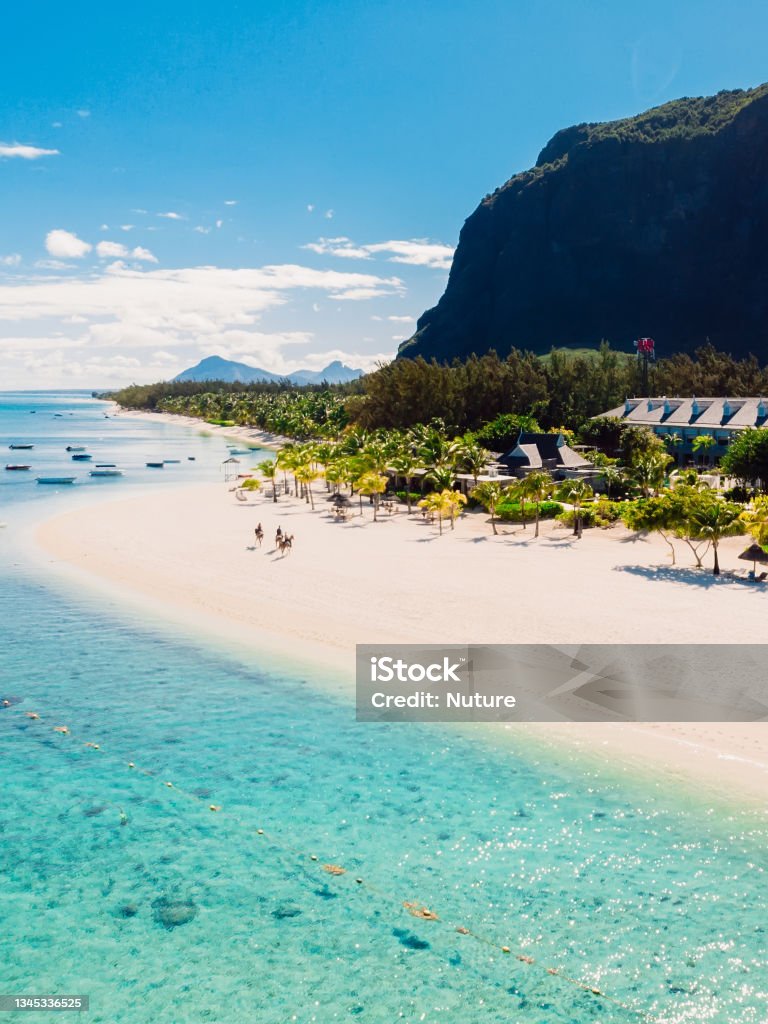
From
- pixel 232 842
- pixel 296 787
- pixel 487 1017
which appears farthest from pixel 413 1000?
pixel 296 787

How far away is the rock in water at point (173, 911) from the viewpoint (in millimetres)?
14969

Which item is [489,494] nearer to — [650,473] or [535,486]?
[535,486]

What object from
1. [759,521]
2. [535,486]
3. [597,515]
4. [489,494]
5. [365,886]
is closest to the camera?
[365,886]

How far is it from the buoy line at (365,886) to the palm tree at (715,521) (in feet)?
86.9

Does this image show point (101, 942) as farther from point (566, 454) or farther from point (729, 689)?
point (566, 454)

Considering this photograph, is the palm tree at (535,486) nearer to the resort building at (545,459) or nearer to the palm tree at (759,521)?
the palm tree at (759,521)

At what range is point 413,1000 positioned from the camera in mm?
13016

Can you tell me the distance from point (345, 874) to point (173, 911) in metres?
3.76

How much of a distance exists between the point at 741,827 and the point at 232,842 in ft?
40.5

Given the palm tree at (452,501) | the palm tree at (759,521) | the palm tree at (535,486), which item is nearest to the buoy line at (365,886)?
the palm tree at (759,521)

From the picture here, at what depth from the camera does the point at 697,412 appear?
82750 mm

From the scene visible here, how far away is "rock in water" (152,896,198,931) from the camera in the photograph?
1497 centimetres

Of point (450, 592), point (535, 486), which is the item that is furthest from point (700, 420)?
point (450, 592)

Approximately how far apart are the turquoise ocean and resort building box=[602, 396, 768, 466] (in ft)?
217
